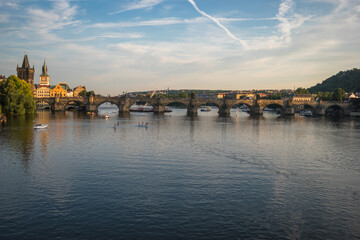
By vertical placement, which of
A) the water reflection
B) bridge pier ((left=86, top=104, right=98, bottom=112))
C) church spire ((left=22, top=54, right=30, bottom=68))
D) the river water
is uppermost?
church spire ((left=22, top=54, right=30, bottom=68))

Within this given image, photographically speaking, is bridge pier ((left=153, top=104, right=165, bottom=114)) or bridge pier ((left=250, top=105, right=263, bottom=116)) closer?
bridge pier ((left=250, top=105, right=263, bottom=116))

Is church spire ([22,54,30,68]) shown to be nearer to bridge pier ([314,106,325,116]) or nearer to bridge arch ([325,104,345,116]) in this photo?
bridge pier ([314,106,325,116])

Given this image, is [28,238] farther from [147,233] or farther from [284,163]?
[284,163]

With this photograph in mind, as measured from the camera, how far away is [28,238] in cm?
1555

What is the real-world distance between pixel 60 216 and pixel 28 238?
8.25ft

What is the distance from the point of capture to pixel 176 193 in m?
22.2

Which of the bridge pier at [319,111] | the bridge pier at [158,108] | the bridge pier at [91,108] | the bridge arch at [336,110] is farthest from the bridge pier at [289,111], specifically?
the bridge pier at [91,108]

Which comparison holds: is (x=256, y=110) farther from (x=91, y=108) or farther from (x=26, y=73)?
(x=26, y=73)

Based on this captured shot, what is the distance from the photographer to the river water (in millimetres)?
16797

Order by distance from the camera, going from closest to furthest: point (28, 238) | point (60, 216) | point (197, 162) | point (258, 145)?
1. point (28, 238)
2. point (60, 216)
3. point (197, 162)
4. point (258, 145)

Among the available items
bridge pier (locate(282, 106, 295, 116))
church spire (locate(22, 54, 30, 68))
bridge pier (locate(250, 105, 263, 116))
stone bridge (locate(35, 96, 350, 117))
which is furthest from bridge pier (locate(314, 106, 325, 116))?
church spire (locate(22, 54, 30, 68))

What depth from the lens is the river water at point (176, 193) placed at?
16.8 m

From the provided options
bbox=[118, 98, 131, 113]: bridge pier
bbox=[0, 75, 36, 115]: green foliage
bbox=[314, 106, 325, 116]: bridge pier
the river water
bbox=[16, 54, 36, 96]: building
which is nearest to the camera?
the river water

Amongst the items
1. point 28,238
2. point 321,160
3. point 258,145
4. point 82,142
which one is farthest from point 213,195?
point 82,142
